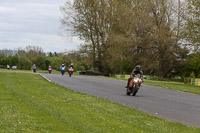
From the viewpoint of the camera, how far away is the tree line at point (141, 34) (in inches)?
1892

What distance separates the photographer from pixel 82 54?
65.1m

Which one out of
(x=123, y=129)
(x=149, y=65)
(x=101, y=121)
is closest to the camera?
(x=123, y=129)

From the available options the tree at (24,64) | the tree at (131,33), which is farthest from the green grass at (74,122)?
the tree at (24,64)

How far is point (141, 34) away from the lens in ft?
172

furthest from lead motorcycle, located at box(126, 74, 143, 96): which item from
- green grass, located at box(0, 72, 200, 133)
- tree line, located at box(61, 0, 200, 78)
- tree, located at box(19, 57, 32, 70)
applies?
tree, located at box(19, 57, 32, 70)

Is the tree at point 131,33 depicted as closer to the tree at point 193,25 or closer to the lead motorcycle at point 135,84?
the tree at point 193,25

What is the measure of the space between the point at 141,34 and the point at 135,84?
33524mm

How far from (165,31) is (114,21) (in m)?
13.2

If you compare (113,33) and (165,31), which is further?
(113,33)

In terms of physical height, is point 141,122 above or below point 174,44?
below

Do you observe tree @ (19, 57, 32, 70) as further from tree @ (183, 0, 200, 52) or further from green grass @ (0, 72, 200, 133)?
green grass @ (0, 72, 200, 133)

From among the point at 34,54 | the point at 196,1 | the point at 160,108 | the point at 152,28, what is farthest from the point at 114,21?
the point at 34,54

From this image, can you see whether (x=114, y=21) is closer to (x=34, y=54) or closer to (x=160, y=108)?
(x=160, y=108)

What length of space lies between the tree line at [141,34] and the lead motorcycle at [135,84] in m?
23.8
